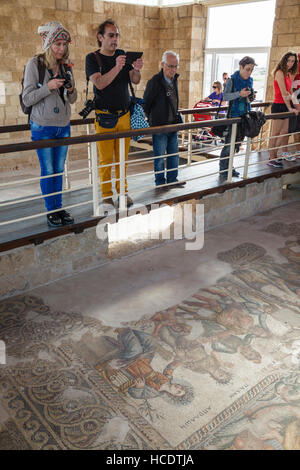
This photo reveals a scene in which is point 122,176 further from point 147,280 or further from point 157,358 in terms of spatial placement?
point 157,358

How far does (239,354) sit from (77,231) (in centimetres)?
164

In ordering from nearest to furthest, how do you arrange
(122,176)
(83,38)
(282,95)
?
(122,176) → (282,95) → (83,38)

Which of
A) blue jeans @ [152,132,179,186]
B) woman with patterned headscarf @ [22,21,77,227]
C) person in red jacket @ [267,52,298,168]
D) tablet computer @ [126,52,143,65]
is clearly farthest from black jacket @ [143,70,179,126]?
person in red jacket @ [267,52,298,168]

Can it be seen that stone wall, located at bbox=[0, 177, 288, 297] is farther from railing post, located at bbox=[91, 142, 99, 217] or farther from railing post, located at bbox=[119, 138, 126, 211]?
railing post, located at bbox=[119, 138, 126, 211]

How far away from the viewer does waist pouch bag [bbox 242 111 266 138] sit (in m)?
4.50

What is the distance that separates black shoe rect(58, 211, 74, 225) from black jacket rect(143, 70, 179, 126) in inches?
55.5

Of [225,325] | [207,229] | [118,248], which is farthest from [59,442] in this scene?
[207,229]

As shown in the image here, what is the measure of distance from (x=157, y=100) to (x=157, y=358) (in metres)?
2.60

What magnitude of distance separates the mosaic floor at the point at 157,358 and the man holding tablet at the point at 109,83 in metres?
1.03

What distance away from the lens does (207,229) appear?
4.64 metres

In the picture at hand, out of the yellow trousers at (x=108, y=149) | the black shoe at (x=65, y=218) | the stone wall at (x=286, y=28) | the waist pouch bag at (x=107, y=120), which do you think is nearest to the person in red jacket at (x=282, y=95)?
the yellow trousers at (x=108, y=149)

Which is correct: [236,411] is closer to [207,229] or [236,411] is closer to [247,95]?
[207,229]

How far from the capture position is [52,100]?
301 cm

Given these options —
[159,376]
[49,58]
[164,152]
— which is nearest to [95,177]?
[49,58]
